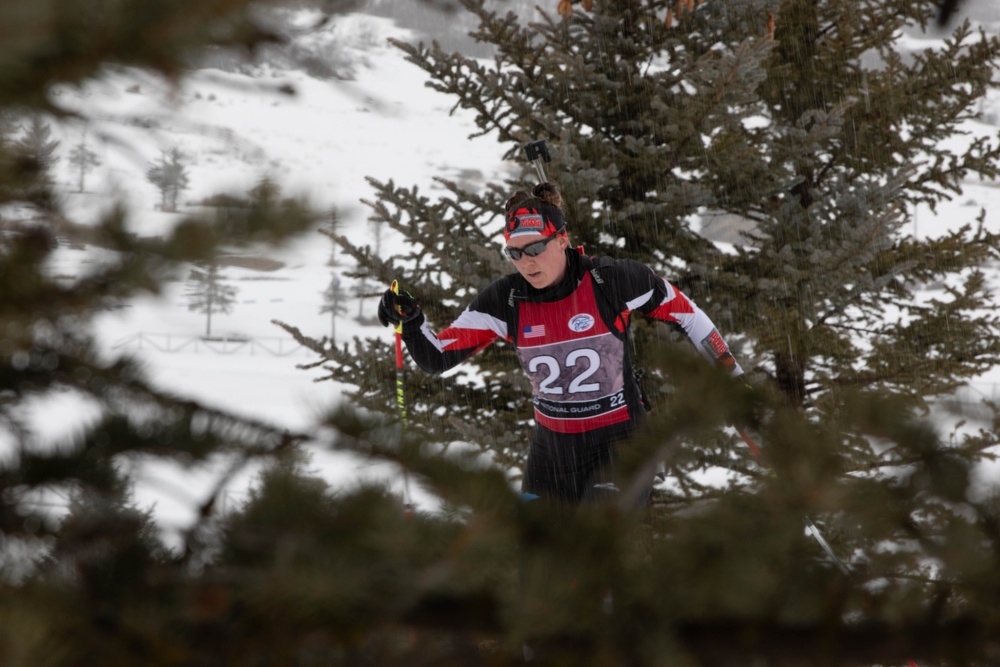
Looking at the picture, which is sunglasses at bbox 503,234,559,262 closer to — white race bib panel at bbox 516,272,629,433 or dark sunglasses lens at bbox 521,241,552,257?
dark sunglasses lens at bbox 521,241,552,257

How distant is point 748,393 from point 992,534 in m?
0.38

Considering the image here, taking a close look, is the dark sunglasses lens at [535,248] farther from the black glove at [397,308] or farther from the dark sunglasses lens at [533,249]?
the black glove at [397,308]

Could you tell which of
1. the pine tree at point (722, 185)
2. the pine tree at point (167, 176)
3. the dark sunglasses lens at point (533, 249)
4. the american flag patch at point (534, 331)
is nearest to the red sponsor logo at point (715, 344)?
the pine tree at point (722, 185)

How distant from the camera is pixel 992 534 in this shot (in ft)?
3.25

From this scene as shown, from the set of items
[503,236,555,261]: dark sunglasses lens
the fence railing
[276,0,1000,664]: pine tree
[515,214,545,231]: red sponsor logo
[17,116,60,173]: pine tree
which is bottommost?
[17,116,60,173]: pine tree

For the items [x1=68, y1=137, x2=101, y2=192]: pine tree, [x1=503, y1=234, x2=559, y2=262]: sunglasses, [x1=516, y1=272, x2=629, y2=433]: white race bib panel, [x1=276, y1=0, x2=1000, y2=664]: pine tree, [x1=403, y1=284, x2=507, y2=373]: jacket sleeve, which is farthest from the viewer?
[x1=276, y1=0, x2=1000, y2=664]: pine tree

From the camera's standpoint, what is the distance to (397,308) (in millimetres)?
4410

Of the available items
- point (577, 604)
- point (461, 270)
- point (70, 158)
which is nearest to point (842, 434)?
point (577, 604)

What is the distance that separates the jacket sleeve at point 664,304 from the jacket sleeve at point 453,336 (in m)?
0.81

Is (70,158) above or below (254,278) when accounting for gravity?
below

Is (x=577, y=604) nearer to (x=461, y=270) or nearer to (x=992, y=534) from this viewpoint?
(x=992, y=534)

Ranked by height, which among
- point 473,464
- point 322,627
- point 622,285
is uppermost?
point 622,285

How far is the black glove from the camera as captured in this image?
→ 4.38 m

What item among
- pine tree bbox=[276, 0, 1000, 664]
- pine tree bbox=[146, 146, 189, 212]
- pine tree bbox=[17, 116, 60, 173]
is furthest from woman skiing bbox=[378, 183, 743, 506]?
pine tree bbox=[17, 116, 60, 173]
